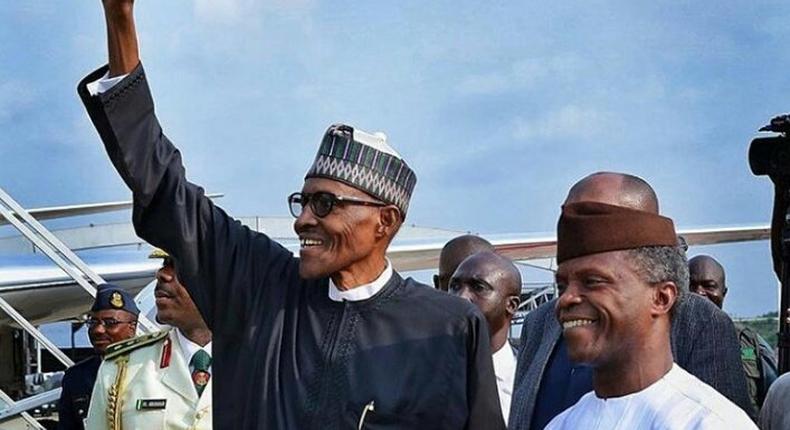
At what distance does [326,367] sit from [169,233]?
0.50 meters

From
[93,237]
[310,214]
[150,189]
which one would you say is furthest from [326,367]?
[93,237]

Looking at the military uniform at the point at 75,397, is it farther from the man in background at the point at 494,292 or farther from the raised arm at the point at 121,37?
the raised arm at the point at 121,37

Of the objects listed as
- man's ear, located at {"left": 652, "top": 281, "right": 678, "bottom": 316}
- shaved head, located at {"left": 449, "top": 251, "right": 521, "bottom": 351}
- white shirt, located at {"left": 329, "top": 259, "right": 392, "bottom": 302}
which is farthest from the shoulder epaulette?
man's ear, located at {"left": 652, "top": 281, "right": 678, "bottom": 316}

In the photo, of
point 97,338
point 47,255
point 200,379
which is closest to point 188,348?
point 200,379

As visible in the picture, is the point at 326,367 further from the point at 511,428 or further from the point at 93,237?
the point at 93,237

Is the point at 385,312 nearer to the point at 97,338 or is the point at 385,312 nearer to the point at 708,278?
the point at 97,338

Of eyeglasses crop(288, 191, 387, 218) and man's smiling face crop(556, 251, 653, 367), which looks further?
eyeglasses crop(288, 191, 387, 218)

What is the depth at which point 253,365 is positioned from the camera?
8.94ft

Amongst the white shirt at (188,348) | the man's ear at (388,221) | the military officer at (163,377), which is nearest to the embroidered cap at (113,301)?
the military officer at (163,377)

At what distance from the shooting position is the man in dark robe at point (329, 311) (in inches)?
104

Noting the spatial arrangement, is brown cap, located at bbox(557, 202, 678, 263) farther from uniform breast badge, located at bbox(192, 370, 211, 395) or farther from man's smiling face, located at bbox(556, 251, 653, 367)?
uniform breast badge, located at bbox(192, 370, 211, 395)

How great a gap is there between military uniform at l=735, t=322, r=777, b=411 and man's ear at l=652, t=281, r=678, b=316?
10.0 feet

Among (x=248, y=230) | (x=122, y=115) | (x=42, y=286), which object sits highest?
A: (x=122, y=115)

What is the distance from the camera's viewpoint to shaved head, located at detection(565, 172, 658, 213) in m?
2.76
